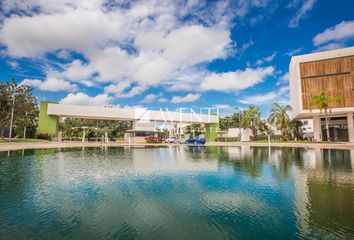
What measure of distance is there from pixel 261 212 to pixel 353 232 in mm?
1978

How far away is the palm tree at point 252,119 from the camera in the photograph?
50844 mm

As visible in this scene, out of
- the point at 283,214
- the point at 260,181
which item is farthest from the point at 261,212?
the point at 260,181

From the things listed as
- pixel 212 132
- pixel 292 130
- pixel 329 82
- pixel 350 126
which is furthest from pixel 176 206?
pixel 212 132

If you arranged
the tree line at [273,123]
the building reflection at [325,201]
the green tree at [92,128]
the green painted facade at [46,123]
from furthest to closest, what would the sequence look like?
A: the green tree at [92,128] → the tree line at [273,123] → the green painted facade at [46,123] → the building reflection at [325,201]

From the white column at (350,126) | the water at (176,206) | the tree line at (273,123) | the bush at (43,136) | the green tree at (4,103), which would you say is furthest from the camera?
the tree line at (273,123)

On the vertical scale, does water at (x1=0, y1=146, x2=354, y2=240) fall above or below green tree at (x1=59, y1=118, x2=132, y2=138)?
below

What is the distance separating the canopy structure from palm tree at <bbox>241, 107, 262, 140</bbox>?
7353 mm

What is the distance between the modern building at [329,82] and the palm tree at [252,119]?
9.55m

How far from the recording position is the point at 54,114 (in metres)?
40.4

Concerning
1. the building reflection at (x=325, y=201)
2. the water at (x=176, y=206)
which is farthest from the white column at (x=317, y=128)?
the water at (x=176, y=206)

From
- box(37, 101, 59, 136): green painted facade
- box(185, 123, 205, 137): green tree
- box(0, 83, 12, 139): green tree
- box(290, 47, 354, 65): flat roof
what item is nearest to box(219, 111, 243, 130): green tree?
box(185, 123, 205, 137): green tree

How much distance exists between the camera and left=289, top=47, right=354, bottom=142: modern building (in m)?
38.6

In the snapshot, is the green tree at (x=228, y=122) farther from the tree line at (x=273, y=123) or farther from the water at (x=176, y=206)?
the water at (x=176, y=206)

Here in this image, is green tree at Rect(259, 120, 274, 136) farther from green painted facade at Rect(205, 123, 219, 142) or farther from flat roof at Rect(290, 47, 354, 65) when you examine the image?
flat roof at Rect(290, 47, 354, 65)
